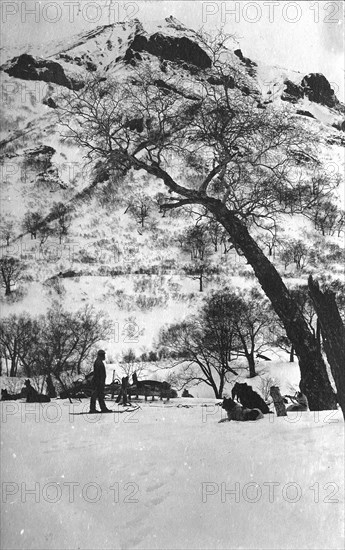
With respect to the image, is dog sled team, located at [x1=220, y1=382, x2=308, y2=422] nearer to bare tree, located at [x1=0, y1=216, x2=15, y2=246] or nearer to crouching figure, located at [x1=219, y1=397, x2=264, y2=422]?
crouching figure, located at [x1=219, y1=397, x2=264, y2=422]

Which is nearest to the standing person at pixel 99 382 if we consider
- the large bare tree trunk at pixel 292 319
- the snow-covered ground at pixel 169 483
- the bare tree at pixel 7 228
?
the snow-covered ground at pixel 169 483

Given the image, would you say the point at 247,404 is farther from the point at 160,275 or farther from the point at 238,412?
the point at 160,275

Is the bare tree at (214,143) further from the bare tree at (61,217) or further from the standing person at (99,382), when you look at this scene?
the standing person at (99,382)

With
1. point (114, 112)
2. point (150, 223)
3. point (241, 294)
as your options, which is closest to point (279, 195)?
point (241, 294)

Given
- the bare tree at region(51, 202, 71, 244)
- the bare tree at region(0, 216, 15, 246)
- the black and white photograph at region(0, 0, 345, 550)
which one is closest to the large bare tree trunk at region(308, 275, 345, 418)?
the black and white photograph at region(0, 0, 345, 550)

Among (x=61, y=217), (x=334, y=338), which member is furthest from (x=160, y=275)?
(x=334, y=338)

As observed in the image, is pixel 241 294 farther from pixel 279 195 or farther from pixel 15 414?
pixel 15 414
